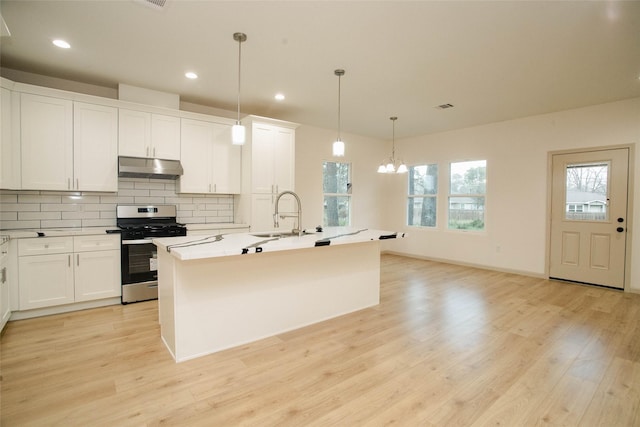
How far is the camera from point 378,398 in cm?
199

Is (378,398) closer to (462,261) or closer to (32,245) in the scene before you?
(32,245)

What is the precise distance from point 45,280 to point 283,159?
10.5 ft

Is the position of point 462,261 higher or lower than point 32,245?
lower

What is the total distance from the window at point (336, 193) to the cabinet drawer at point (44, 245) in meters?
4.17

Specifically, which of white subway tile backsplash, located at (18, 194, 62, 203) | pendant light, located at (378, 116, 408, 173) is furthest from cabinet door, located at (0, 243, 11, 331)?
pendant light, located at (378, 116, 408, 173)

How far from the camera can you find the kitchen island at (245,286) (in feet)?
7.74

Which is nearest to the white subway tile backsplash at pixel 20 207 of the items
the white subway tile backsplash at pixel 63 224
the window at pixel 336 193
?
the white subway tile backsplash at pixel 63 224

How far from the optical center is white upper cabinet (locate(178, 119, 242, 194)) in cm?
430

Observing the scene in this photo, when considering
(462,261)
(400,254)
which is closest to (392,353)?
(462,261)

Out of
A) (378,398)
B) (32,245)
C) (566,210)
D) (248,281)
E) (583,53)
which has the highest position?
(583,53)

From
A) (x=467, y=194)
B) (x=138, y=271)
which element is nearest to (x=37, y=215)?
(x=138, y=271)

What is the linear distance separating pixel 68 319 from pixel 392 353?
3.33 metres

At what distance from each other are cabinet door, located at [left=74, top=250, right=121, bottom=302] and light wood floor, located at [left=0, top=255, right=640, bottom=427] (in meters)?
0.21

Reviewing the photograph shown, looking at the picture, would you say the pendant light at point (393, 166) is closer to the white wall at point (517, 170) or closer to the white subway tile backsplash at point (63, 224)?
the white wall at point (517, 170)
